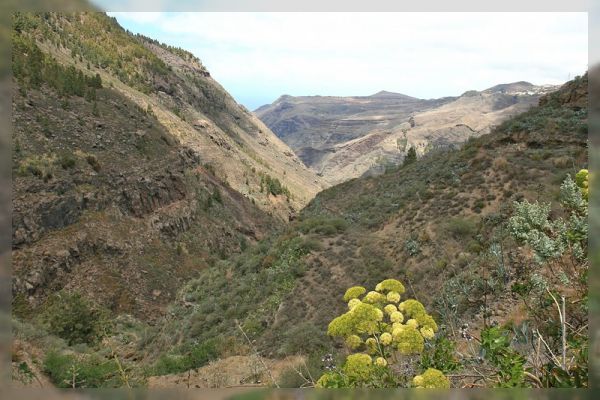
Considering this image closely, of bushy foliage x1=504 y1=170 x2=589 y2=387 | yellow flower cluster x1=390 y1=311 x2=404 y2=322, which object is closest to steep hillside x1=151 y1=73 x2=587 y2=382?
bushy foliage x1=504 y1=170 x2=589 y2=387

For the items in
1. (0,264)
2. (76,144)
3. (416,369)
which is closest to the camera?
(0,264)

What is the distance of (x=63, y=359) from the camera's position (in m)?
9.31

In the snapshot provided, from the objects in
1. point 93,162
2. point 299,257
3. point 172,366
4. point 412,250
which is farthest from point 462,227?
point 93,162

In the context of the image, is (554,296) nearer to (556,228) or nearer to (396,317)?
(556,228)

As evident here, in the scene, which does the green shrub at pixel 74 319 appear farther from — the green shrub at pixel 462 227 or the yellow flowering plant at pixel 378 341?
the yellow flowering plant at pixel 378 341

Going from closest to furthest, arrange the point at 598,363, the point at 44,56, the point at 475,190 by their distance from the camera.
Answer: the point at 598,363
the point at 475,190
the point at 44,56

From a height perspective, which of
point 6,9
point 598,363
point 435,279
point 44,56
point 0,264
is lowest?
point 435,279

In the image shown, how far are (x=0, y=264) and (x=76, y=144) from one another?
2639 centimetres

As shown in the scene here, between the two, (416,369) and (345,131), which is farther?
(345,131)

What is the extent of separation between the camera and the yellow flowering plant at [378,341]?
202cm

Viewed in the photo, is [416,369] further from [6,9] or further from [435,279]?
[435,279]

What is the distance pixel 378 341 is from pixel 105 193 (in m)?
25.0

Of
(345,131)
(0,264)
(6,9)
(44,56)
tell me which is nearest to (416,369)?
(0,264)

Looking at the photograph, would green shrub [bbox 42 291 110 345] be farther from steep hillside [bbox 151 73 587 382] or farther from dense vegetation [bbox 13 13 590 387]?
steep hillside [bbox 151 73 587 382]
